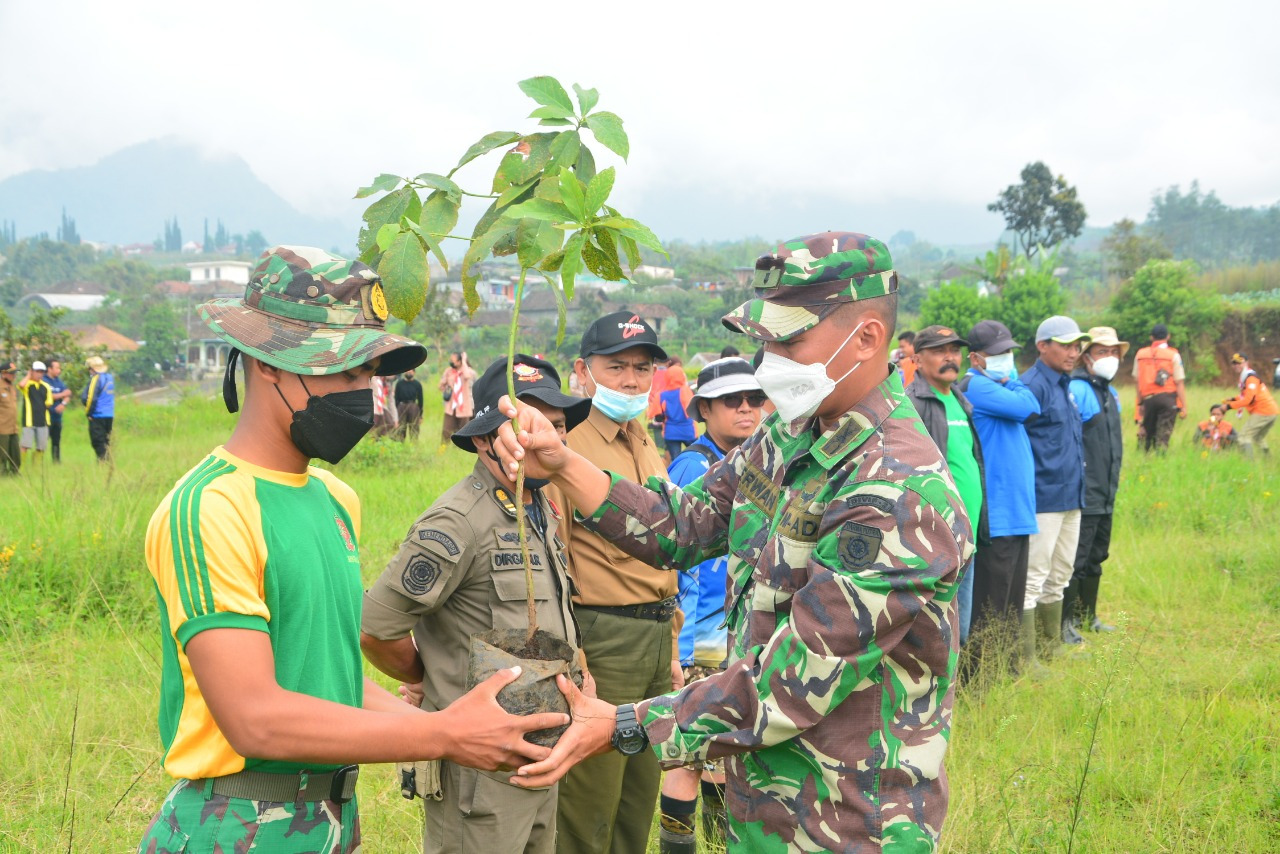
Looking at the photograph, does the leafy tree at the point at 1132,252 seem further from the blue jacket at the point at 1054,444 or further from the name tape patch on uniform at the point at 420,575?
the name tape patch on uniform at the point at 420,575

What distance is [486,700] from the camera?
5.97ft

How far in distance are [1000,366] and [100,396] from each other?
12493mm

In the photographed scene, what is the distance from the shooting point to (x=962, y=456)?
5047mm

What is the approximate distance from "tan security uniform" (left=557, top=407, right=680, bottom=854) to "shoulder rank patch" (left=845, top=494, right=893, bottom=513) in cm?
147

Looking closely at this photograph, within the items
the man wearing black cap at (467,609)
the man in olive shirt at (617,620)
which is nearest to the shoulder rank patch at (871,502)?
the man wearing black cap at (467,609)

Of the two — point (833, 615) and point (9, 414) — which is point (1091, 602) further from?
point (9, 414)

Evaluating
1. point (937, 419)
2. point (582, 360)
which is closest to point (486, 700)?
point (582, 360)

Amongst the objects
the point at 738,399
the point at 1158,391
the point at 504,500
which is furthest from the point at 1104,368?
the point at 1158,391

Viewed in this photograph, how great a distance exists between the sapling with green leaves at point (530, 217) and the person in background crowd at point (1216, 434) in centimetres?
1241

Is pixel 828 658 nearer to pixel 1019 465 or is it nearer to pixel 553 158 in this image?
pixel 553 158

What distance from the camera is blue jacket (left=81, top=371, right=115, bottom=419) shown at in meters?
12.9

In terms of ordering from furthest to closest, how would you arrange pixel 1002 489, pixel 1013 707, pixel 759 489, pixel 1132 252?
1. pixel 1132 252
2. pixel 1002 489
3. pixel 1013 707
4. pixel 759 489

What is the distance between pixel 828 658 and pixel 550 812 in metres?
1.30

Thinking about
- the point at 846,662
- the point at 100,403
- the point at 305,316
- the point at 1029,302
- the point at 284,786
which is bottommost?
the point at 100,403
